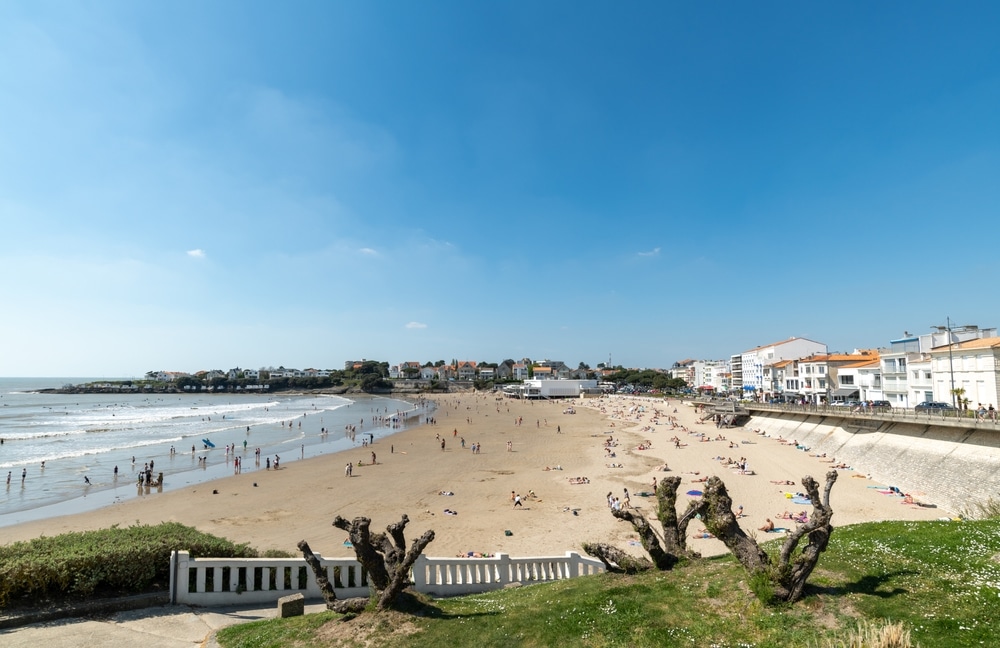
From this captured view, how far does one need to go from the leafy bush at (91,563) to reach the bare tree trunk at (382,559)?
447 centimetres

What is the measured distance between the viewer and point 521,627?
21.5ft

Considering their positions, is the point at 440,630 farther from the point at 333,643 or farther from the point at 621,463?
the point at 621,463

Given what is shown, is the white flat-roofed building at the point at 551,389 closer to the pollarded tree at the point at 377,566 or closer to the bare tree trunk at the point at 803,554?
the pollarded tree at the point at 377,566

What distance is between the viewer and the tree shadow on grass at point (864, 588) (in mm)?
6320

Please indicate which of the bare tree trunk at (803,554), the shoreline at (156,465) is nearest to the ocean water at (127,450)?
the shoreline at (156,465)

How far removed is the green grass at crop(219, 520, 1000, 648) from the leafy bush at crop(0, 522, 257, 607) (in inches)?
96.2

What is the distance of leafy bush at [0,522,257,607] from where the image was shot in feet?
26.8

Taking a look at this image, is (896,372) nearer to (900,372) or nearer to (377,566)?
(900,372)

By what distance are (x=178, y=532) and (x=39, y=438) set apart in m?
57.9

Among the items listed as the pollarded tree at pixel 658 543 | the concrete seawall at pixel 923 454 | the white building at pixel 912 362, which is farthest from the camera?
the white building at pixel 912 362

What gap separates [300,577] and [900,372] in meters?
53.9

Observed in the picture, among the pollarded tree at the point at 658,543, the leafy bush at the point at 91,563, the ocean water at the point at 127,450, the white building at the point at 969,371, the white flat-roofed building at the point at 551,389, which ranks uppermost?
the white building at the point at 969,371

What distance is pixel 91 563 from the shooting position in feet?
27.9

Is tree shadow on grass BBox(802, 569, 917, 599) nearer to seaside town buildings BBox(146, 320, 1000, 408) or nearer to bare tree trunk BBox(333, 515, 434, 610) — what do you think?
bare tree trunk BBox(333, 515, 434, 610)
